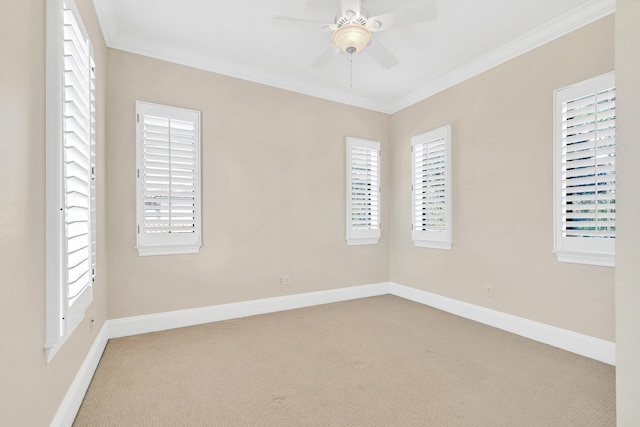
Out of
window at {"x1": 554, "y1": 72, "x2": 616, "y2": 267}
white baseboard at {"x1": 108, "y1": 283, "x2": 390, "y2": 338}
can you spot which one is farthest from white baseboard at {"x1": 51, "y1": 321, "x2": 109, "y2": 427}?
window at {"x1": 554, "y1": 72, "x2": 616, "y2": 267}

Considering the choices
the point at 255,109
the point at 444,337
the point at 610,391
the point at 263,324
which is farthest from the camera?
the point at 255,109

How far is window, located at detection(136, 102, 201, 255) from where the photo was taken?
331cm

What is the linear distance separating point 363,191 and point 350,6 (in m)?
2.68

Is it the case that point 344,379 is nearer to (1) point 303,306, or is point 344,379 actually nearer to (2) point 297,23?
(1) point 303,306

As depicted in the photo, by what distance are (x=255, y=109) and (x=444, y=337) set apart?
332 centimetres

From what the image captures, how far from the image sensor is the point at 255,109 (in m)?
3.97

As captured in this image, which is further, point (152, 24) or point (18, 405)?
point (152, 24)

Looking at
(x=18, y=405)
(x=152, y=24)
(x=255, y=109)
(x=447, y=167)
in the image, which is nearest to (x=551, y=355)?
(x=447, y=167)

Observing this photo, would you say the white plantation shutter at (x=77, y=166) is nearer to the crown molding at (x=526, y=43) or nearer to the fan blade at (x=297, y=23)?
the fan blade at (x=297, y=23)

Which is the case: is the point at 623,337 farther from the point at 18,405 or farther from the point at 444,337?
the point at 18,405

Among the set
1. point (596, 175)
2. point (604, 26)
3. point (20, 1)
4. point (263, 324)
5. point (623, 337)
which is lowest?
point (263, 324)

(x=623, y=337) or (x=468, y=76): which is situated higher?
(x=468, y=76)

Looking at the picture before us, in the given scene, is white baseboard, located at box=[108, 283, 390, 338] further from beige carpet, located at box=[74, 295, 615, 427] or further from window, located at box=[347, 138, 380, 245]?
window, located at box=[347, 138, 380, 245]

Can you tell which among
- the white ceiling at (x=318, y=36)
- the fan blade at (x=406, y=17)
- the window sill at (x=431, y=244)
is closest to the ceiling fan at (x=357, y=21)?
the fan blade at (x=406, y=17)
